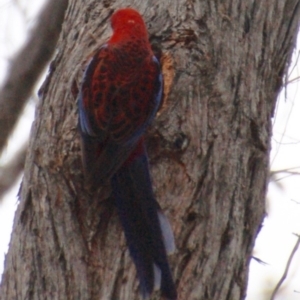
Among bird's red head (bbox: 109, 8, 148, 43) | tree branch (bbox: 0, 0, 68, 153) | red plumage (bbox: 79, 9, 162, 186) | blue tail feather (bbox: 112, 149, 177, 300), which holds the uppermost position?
tree branch (bbox: 0, 0, 68, 153)

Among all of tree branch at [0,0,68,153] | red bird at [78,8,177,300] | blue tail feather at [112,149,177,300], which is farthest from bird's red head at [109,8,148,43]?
tree branch at [0,0,68,153]

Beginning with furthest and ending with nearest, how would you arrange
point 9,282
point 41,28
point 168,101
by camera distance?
1. point 41,28
2. point 168,101
3. point 9,282

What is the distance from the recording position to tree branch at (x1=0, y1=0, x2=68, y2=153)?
11.9 ft

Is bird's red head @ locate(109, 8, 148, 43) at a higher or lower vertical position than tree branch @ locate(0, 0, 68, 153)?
lower

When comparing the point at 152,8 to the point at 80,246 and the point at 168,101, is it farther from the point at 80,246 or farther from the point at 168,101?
the point at 80,246

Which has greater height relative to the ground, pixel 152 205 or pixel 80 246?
pixel 152 205

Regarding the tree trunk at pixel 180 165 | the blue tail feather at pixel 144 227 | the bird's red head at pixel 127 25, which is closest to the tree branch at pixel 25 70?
the tree trunk at pixel 180 165

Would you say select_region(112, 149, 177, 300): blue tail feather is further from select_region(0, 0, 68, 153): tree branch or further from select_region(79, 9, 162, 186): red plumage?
select_region(0, 0, 68, 153): tree branch

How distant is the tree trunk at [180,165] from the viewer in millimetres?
2332

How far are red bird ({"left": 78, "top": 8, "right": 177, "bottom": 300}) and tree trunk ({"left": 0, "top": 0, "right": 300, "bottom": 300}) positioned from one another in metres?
0.06

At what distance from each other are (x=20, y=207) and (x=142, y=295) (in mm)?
624

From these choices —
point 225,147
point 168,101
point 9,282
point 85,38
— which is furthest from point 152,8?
point 9,282

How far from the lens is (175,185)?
2.46m

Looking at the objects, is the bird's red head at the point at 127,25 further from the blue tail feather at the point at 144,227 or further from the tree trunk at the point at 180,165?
the blue tail feather at the point at 144,227
